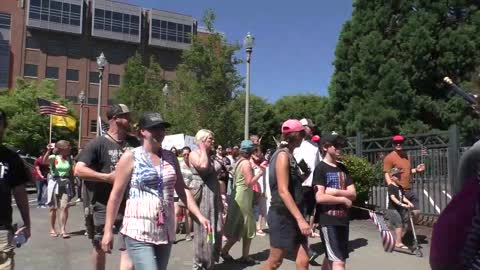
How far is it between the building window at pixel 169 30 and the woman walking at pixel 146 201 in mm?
67597

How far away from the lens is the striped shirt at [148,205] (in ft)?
12.3

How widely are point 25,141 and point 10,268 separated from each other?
44.4m

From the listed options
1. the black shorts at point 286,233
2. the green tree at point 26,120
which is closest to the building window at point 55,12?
the green tree at point 26,120

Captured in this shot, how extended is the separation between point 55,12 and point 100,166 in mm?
64972

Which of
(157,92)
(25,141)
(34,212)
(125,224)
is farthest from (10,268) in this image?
(25,141)

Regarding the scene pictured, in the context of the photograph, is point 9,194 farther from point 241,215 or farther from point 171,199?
point 241,215

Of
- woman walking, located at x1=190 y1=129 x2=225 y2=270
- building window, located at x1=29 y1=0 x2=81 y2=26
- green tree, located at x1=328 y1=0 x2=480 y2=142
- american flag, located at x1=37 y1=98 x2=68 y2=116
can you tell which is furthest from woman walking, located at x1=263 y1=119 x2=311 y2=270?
building window, located at x1=29 y1=0 x2=81 y2=26

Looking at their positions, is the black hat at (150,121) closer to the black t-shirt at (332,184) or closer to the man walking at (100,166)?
the man walking at (100,166)

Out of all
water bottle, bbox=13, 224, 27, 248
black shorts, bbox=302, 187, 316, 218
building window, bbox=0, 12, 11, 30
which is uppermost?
building window, bbox=0, 12, 11, 30

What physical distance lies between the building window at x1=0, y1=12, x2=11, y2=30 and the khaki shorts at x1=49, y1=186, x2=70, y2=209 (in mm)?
59198

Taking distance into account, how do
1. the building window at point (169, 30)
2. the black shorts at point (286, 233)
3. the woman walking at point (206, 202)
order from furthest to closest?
1. the building window at point (169, 30)
2. the woman walking at point (206, 202)
3. the black shorts at point (286, 233)

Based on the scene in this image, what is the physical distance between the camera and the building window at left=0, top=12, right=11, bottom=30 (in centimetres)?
6141

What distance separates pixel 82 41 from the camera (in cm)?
6675

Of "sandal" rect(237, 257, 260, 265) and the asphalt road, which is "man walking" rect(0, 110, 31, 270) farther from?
"sandal" rect(237, 257, 260, 265)
